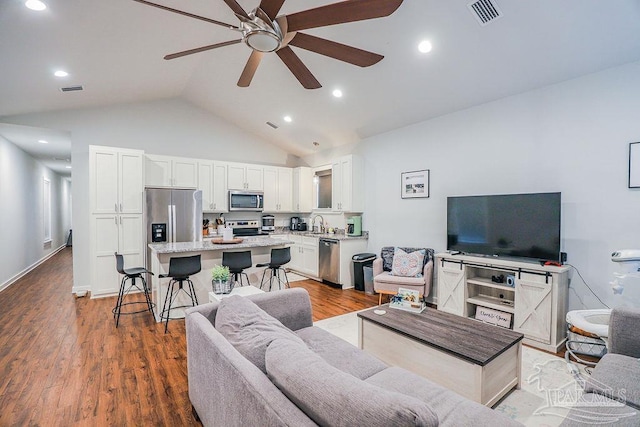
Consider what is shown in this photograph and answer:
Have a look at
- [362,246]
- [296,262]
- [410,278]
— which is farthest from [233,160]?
[410,278]

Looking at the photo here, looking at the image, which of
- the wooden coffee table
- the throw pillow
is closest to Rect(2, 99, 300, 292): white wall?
the throw pillow

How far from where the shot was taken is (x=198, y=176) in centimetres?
583

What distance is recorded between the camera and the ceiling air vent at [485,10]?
2.60 metres

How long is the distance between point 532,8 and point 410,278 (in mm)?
3229

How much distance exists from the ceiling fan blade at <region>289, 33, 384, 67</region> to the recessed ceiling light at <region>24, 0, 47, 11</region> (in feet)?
6.85

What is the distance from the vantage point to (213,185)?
19.6ft

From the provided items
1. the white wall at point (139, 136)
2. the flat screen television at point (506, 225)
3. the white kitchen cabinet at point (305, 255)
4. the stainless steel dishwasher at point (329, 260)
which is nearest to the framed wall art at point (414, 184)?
the flat screen television at point (506, 225)

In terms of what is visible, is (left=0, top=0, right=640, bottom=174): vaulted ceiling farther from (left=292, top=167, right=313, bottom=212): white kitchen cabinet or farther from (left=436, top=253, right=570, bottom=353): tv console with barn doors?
(left=436, top=253, right=570, bottom=353): tv console with barn doors

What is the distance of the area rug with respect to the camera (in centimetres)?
204

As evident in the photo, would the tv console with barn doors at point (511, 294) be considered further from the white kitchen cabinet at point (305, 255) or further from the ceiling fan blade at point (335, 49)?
the ceiling fan blade at point (335, 49)

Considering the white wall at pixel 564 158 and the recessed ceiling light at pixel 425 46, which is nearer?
the white wall at pixel 564 158

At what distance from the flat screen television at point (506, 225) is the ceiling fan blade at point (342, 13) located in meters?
2.68

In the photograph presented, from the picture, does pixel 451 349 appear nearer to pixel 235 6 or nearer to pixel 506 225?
pixel 506 225

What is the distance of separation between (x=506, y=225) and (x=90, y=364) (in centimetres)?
461
